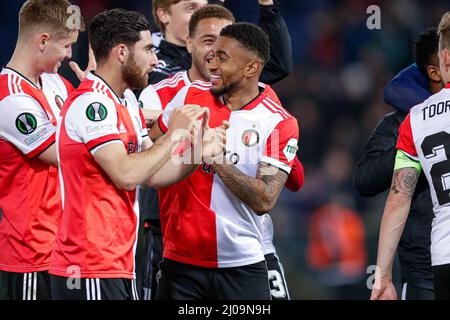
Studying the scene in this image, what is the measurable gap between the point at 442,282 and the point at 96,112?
1821 millimetres

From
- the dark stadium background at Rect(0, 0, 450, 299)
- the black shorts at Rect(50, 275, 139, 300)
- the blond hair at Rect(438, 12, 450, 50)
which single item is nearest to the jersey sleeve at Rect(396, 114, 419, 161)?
the blond hair at Rect(438, 12, 450, 50)

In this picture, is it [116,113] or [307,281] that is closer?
[116,113]

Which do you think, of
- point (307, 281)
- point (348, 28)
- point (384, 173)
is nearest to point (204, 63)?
point (384, 173)

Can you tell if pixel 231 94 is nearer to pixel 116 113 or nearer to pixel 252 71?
pixel 252 71

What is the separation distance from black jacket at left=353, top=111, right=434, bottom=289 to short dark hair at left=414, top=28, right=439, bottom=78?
31 cm

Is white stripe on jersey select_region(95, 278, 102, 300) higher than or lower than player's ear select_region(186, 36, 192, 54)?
lower

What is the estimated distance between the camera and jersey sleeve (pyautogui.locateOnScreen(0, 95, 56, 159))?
5.08 metres

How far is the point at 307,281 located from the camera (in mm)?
9844

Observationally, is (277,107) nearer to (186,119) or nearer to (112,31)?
(186,119)

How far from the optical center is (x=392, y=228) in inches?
187

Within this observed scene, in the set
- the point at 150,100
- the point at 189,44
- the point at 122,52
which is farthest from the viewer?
the point at 189,44

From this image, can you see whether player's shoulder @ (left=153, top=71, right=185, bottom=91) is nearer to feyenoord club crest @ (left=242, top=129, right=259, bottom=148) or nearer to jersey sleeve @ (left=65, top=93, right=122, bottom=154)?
feyenoord club crest @ (left=242, top=129, right=259, bottom=148)

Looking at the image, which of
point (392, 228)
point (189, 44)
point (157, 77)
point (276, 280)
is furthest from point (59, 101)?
point (392, 228)
